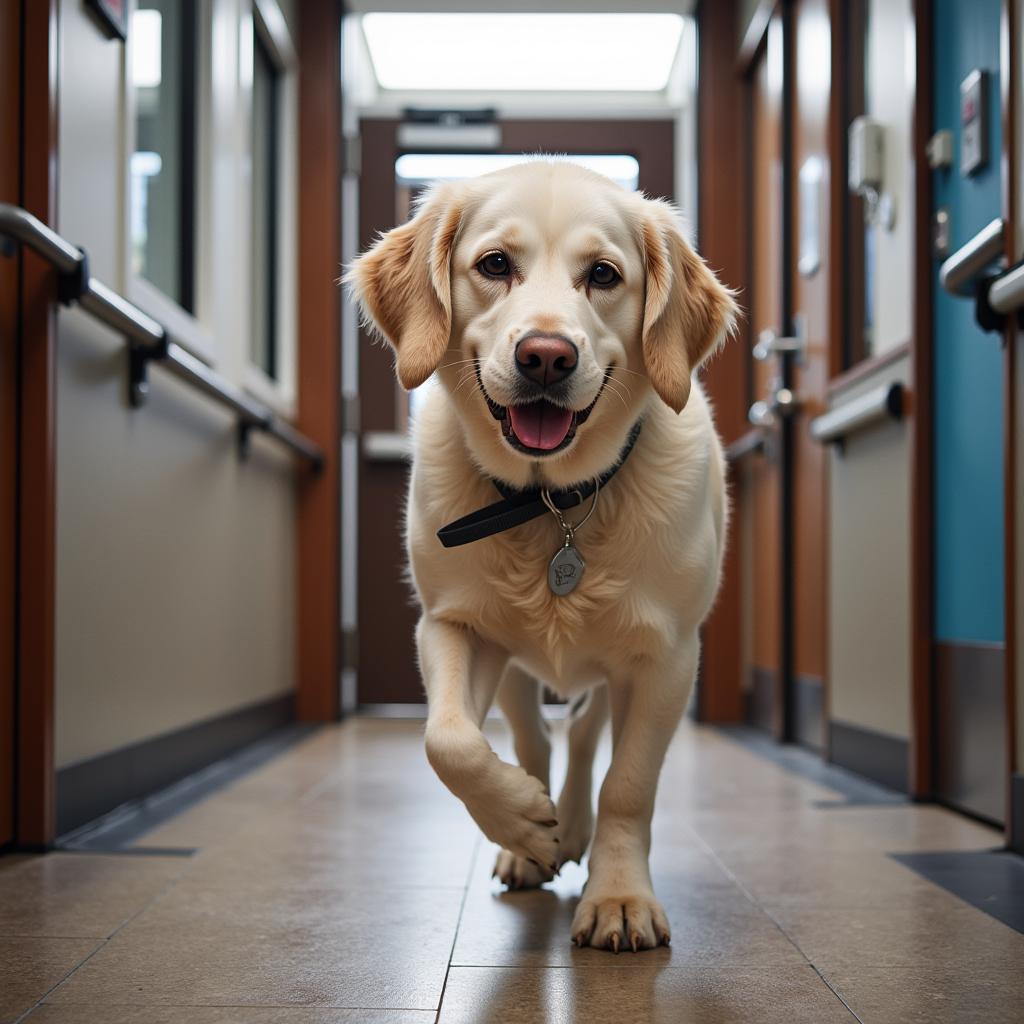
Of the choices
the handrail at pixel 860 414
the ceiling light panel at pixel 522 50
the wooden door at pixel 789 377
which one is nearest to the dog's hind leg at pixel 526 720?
the handrail at pixel 860 414

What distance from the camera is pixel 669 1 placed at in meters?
6.27

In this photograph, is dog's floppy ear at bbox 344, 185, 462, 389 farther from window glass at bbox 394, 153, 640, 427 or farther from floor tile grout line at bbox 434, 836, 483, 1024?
window glass at bbox 394, 153, 640, 427

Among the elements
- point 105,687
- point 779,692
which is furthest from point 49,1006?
point 779,692

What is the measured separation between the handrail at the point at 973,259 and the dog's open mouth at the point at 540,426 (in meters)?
1.17

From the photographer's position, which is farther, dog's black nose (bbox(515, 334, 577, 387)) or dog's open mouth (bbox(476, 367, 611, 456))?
dog's open mouth (bbox(476, 367, 611, 456))

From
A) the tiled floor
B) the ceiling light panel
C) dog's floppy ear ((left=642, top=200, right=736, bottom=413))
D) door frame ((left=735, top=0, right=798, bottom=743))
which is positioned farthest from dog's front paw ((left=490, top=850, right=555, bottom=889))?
the ceiling light panel

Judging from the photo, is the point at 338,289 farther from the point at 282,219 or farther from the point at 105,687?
the point at 105,687

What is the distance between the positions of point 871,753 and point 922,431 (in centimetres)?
107

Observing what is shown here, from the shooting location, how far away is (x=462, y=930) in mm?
2070

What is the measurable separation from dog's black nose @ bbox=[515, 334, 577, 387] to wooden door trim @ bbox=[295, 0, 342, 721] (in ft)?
13.8

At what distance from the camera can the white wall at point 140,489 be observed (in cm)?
288

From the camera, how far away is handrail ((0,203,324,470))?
2.43 meters

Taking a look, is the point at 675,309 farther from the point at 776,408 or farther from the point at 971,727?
the point at 776,408

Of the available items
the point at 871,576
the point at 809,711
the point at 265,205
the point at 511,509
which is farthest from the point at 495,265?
the point at 265,205
